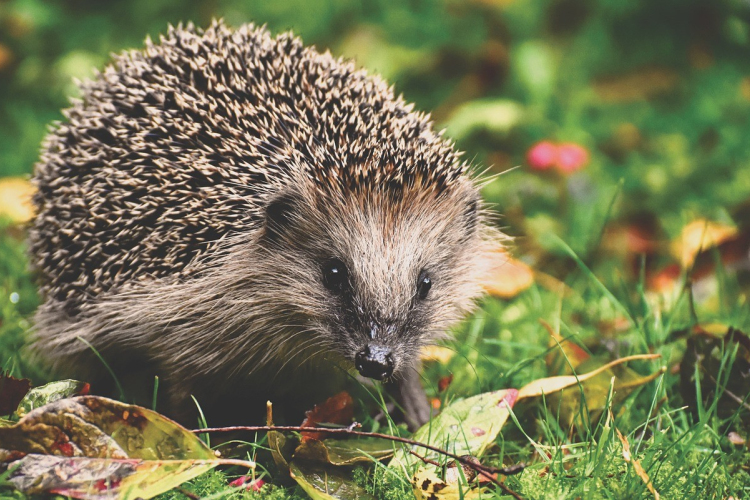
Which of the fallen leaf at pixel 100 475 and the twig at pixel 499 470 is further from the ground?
the fallen leaf at pixel 100 475

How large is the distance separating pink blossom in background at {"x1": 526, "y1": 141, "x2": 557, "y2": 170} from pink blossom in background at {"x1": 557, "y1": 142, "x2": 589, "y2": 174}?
36 mm

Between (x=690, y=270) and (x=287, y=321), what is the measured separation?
61.2 inches

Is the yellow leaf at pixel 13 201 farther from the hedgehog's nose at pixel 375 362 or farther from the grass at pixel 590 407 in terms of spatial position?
the hedgehog's nose at pixel 375 362

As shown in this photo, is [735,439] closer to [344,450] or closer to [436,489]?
[436,489]

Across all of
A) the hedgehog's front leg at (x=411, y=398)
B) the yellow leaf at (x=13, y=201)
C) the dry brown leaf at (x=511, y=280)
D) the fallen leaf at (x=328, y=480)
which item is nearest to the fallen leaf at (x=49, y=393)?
the fallen leaf at (x=328, y=480)

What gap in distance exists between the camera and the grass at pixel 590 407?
2.14m

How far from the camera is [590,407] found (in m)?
2.61

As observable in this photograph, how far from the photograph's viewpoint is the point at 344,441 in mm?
2418

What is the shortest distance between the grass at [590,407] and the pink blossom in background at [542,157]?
108 centimetres

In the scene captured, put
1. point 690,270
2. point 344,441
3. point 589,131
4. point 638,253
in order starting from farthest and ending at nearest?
1. point 589,131
2. point 638,253
3. point 690,270
4. point 344,441

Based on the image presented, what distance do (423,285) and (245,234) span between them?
0.66 m

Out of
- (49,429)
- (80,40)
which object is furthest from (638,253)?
(80,40)

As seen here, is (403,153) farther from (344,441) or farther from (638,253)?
(638,253)

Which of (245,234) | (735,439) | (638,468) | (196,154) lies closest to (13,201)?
A: (196,154)
